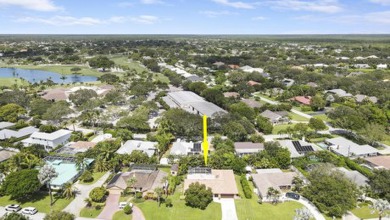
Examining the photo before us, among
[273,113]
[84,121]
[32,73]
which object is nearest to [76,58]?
[32,73]

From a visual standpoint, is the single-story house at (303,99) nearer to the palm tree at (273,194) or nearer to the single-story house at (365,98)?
the single-story house at (365,98)

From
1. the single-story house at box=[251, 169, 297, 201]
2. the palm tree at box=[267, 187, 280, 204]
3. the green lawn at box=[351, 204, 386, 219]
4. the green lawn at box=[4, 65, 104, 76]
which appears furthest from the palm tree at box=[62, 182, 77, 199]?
the green lawn at box=[4, 65, 104, 76]

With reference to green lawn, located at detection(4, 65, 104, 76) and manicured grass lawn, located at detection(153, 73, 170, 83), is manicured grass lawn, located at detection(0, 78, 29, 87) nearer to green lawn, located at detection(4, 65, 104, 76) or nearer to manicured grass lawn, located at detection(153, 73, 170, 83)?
green lawn, located at detection(4, 65, 104, 76)

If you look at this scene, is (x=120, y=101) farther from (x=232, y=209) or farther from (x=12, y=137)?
(x=232, y=209)

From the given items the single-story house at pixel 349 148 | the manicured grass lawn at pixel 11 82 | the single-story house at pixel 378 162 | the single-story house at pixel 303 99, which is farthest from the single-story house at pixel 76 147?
the manicured grass lawn at pixel 11 82

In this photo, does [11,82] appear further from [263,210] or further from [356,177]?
[356,177]
